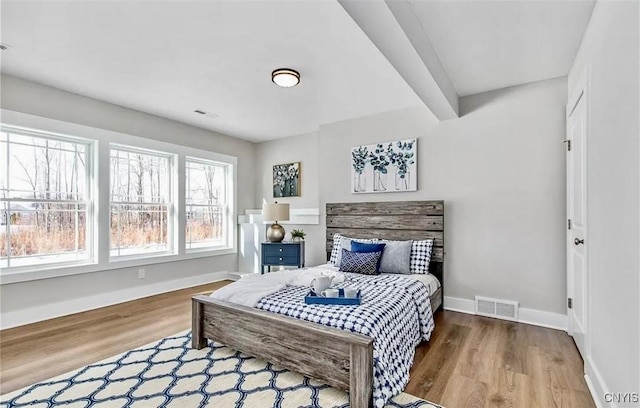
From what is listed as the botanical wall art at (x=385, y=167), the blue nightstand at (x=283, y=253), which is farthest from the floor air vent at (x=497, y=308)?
the blue nightstand at (x=283, y=253)

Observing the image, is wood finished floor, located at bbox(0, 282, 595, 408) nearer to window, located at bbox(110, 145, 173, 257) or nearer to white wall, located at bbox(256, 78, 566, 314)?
white wall, located at bbox(256, 78, 566, 314)

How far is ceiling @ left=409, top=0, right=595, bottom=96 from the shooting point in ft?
6.91

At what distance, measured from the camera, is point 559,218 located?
3092 millimetres

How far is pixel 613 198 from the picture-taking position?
1639 mm

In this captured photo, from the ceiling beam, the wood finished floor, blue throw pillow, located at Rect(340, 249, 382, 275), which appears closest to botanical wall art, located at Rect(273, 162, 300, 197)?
blue throw pillow, located at Rect(340, 249, 382, 275)

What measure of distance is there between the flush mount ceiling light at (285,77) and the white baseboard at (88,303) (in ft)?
10.6

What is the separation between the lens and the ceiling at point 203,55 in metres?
2.13

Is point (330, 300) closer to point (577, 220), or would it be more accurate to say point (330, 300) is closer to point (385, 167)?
point (577, 220)

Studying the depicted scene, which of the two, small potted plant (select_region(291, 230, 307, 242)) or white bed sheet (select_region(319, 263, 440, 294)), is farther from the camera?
small potted plant (select_region(291, 230, 307, 242))

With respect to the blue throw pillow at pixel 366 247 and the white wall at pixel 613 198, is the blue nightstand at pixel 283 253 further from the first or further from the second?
the white wall at pixel 613 198

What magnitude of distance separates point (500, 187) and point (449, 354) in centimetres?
185

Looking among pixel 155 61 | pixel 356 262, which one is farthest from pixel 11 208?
→ pixel 356 262

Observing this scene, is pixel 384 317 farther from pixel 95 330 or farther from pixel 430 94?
pixel 95 330

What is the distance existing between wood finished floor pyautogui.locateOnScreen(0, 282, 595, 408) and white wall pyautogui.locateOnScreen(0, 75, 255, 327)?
23 cm
